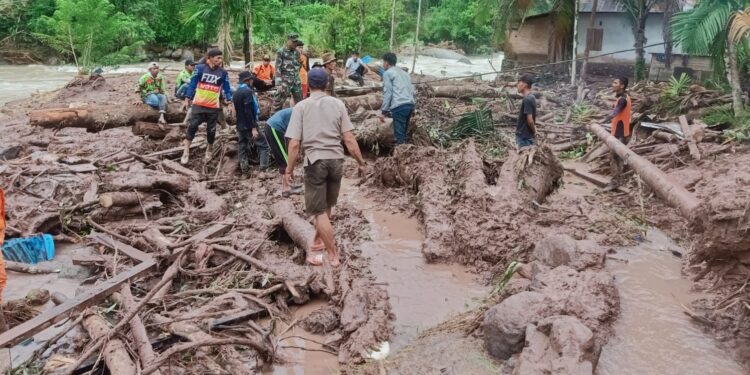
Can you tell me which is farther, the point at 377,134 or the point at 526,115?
the point at 377,134

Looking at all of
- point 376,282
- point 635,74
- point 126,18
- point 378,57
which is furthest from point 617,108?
point 126,18

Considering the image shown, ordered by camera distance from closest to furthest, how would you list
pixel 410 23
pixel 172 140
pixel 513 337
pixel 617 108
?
1. pixel 513 337
2. pixel 617 108
3. pixel 172 140
4. pixel 410 23

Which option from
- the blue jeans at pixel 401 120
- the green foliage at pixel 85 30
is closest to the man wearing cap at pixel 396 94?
the blue jeans at pixel 401 120

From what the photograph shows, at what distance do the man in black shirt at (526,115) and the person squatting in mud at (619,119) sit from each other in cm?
162

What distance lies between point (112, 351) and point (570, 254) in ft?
11.9

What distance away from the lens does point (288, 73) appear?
10.5m

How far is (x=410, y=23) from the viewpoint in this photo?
36.8 meters

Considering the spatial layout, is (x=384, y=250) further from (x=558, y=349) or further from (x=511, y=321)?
(x=558, y=349)

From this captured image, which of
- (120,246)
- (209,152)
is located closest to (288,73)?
(209,152)

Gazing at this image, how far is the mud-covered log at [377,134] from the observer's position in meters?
9.87

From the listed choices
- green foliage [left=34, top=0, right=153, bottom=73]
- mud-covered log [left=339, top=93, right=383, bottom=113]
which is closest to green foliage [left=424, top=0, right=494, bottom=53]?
green foliage [left=34, top=0, right=153, bottom=73]

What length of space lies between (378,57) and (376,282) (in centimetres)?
2206

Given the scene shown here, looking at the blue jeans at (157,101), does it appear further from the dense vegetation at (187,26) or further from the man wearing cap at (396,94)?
the man wearing cap at (396,94)

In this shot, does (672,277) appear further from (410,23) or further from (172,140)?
(410,23)
